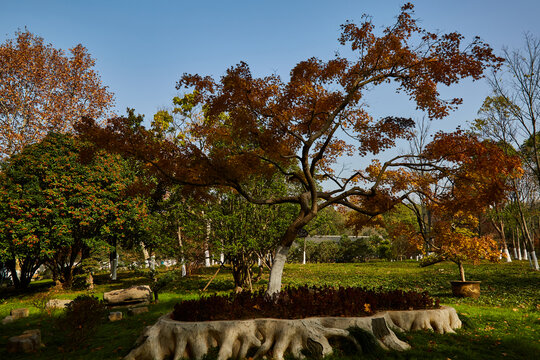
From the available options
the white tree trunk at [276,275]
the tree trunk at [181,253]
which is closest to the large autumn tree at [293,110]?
the white tree trunk at [276,275]

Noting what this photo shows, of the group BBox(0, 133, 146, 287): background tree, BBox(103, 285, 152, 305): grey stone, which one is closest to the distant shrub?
BBox(103, 285, 152, 305): grey stone

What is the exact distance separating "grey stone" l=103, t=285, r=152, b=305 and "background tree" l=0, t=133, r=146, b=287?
5438 mm

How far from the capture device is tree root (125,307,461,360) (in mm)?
6250

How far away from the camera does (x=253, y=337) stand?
6.43 metres

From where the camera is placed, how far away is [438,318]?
8148 mm

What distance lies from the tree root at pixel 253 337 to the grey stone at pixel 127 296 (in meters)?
7.26

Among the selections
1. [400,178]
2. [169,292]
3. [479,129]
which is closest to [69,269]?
[169,292]

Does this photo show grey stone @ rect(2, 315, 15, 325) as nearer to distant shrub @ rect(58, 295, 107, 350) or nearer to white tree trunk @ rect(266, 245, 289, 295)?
distant shrub @ rect(58, 295, 107, 350)

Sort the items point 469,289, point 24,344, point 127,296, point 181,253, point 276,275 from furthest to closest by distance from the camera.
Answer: point 181,253 → point 469,289 → point 127,296 → point 276,275 → point 24,344

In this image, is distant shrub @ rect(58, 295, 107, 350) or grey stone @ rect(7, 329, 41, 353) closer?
distant shrub @ rect(58, 295, 107, 350)

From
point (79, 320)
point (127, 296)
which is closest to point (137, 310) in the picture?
point (127, 296)

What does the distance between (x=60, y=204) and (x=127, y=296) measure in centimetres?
724

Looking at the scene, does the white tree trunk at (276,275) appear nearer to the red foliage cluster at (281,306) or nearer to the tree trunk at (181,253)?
the red foliage cluster at (281,306)

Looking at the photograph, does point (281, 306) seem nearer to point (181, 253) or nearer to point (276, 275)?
point (276, 275)
